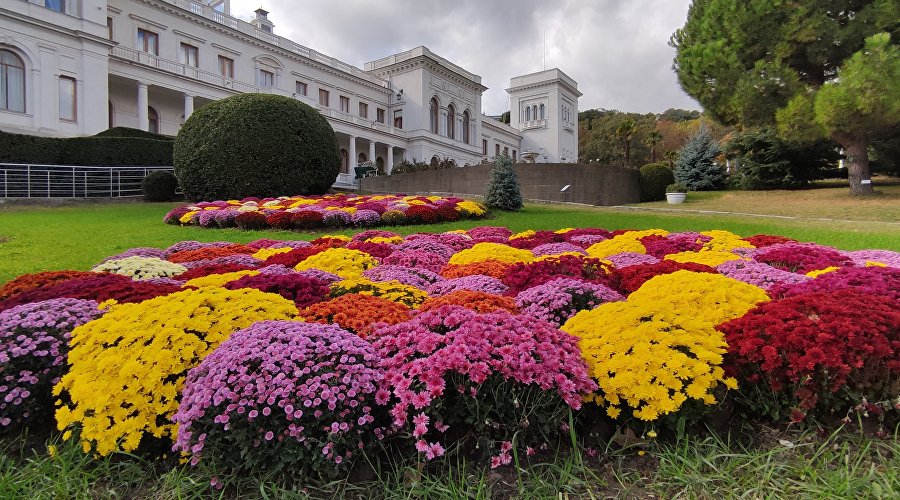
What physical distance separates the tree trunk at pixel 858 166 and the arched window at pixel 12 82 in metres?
31.2

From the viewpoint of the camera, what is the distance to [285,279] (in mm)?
3600

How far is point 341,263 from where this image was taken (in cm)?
490

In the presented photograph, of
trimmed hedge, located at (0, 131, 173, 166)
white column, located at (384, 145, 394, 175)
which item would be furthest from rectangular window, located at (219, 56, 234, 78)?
A: white column, located at (384, 145, 394, 175)

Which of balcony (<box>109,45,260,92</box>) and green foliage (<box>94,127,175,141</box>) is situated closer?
green foliage (<box>94,127,175,141</box>)

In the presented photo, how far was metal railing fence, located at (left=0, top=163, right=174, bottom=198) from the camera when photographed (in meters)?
15.5

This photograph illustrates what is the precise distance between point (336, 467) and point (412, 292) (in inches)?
69.8

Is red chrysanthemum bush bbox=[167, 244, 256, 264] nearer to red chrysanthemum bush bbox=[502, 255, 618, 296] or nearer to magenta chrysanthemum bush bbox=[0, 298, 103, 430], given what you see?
magenta chrysanthemum bush bbox=[0, 298, 103, 430]

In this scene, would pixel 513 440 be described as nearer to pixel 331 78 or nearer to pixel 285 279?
pixel 285 279

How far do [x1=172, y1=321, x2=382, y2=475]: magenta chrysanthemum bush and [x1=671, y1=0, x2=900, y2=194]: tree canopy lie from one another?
1844cm

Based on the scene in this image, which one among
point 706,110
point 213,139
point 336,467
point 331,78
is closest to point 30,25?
point 213,139

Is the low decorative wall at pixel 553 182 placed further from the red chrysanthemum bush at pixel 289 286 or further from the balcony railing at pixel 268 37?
the balcony railing at pixel 268 37

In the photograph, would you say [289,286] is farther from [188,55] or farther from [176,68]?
[188,55]

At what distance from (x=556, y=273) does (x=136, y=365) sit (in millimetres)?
2987

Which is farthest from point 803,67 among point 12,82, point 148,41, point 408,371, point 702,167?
point 12,82
